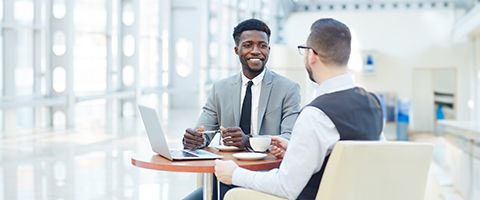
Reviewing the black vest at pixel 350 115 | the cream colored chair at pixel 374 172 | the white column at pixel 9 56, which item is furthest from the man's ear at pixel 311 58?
the white column at pixel 9 56

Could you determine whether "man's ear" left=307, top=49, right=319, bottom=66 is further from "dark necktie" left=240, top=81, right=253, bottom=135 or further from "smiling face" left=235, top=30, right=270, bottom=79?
"dark necktie" left=240, top=81, right=253, bottom=135

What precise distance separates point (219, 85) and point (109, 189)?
239 cm

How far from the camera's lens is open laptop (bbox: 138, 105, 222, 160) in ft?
9.06

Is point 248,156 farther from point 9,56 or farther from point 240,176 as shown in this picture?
point 9,56

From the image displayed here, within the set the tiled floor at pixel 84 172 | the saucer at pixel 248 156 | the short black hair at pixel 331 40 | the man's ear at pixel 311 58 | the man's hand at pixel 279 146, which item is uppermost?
the short black hair at pixel 331 40

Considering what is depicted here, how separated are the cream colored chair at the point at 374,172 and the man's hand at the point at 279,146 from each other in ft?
1.40

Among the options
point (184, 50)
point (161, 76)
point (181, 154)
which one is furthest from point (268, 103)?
point (184, 50)

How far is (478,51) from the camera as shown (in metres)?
19.7

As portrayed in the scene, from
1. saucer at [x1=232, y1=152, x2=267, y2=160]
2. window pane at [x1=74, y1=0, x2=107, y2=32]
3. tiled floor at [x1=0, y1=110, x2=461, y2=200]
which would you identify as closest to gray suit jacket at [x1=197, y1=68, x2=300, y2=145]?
saucer at [x1=232, y1=152, x2=267, y2=160]

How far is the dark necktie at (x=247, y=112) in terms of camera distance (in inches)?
132

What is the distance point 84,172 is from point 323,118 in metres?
4.39

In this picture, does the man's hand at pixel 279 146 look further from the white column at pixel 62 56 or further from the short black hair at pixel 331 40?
the white column at pixel 62 56

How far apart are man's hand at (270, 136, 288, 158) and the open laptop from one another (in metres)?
0.24

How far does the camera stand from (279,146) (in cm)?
287
